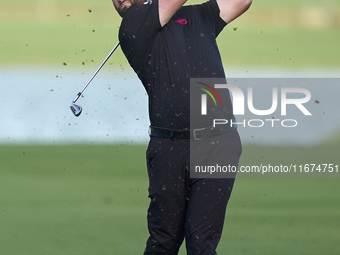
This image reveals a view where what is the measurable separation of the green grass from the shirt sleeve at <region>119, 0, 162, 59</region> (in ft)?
4.85

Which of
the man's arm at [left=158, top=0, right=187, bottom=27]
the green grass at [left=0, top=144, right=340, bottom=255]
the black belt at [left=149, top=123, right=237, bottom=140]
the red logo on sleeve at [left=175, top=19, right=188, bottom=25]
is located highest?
the man's arm at [left=158, top=0, right=187, bottom=27]

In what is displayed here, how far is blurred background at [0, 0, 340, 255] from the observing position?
4465 millimetres

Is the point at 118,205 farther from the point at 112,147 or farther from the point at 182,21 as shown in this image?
the point at 182,21

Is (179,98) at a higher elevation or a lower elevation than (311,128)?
higher

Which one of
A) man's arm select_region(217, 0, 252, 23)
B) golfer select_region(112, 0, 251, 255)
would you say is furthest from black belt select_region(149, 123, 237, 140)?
man's arm select_region(217, 0, 252, 23)

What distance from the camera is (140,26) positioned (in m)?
3.01

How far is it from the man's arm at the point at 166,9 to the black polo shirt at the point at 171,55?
0.02 metres

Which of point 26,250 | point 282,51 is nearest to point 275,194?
point 26,250

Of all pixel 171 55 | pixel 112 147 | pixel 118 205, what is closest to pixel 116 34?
pixel 112 147

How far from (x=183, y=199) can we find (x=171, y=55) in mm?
602

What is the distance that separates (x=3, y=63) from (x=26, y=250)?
28.1ft

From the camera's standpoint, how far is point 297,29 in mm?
14742

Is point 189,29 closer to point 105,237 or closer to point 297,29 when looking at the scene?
point 105,237

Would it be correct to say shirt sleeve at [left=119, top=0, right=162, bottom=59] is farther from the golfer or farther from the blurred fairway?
the blurred fairway
